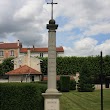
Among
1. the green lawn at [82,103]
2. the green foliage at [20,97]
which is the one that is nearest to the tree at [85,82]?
the green lawn at [82,103]

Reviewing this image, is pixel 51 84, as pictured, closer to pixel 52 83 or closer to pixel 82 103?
pixel 52 83

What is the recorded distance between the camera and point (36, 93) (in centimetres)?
1762

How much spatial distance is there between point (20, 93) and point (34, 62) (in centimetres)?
5056

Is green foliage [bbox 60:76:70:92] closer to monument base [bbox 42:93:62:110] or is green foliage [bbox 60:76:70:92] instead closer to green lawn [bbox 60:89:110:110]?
green lawn [bbox 60:89:110:110]

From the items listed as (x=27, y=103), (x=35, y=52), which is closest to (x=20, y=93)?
(x=27, y=103)

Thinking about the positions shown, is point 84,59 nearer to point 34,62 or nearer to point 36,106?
point 34,62

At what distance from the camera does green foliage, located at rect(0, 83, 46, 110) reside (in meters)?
17.5

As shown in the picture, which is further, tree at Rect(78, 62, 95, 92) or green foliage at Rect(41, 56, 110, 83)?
green foliage at Rect(41, 56, 110, 83)

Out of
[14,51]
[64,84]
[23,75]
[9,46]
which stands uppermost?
[9,46]

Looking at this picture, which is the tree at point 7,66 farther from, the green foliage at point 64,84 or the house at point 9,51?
the green foliage at point 64,84

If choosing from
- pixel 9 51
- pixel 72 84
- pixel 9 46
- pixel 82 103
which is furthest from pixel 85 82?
pixel 9 46

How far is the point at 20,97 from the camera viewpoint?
57.7 ft

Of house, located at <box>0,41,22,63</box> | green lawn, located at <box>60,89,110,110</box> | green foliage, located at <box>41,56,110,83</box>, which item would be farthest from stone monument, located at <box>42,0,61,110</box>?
house, located at <box>0,41,22,63</box>

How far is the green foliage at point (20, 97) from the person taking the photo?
57.3 ft
